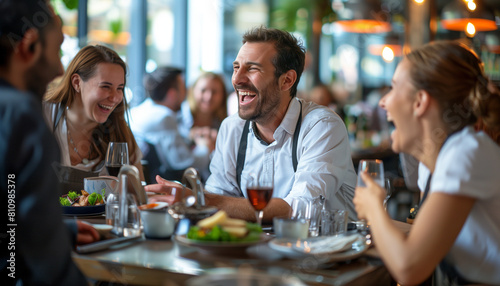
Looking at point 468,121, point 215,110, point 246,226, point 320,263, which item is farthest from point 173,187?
point 215,110

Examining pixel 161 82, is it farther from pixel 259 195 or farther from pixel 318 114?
pixel 259 195

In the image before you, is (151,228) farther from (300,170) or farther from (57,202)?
(300,170)

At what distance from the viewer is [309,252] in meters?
1.45

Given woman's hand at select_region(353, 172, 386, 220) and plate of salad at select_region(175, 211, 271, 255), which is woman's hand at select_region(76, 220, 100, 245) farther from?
woman's hand at select_region(353, 172, 386, 220)

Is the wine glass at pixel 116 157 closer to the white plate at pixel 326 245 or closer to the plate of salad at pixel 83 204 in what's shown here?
the plate of salad at pixel 83 204

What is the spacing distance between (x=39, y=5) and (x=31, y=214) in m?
0.52

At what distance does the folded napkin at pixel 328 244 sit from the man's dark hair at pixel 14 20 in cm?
89

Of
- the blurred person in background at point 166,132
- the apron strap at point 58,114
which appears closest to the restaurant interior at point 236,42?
the blurred person in background at point 166,132

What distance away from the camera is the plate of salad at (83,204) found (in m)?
2.03

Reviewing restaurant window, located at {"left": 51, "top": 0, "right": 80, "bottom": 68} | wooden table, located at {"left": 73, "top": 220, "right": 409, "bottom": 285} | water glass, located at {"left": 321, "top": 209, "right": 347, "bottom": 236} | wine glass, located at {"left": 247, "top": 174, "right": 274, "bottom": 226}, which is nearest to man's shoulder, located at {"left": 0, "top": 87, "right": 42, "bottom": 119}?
wooden table, located at {"left": 73, "top": 220, "right": 409, "bottom": 285}

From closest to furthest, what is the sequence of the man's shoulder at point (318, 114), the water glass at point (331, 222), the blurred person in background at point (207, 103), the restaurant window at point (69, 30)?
the water glass at point (331, 222) < the man's shoulder at point (318, 114) < the restaurant window at point (69, 30) < the blurred person in background at point (207, 103)

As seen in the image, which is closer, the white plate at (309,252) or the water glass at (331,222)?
the white plate at (309,252)

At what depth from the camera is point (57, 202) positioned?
1.26 metres

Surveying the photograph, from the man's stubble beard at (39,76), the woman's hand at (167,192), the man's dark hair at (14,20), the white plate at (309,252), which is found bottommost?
the white plate at (309,252)
